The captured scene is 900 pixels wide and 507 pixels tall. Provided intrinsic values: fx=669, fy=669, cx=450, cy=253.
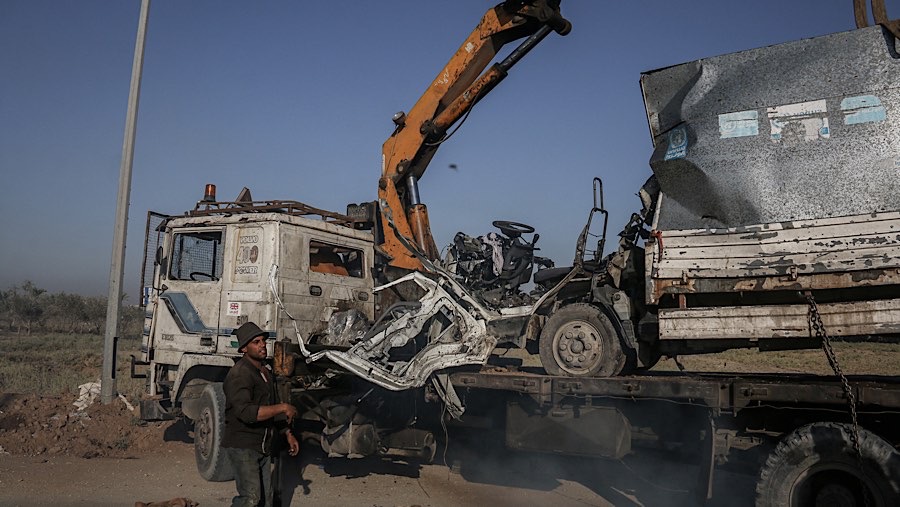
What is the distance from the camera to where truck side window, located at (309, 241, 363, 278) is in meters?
7.66

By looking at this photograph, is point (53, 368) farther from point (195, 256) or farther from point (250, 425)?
point (250, 425)

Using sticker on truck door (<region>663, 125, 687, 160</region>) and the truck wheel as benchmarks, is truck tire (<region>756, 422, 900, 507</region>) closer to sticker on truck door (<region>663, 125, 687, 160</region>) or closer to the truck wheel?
the truck wheel

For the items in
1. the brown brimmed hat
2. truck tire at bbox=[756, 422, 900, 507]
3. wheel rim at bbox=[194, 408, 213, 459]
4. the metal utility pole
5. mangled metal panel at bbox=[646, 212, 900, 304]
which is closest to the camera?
truck tire at bbox=[756, 422, 900, 507]

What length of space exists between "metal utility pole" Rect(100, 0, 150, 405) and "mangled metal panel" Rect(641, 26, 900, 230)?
8.07 m

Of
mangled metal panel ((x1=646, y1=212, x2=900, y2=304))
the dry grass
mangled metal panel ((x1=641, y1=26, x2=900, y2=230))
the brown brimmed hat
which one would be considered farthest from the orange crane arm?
the dry grass

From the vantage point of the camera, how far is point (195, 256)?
25.9 ft

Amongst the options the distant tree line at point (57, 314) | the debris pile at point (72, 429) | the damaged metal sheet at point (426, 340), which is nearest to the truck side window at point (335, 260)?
the damaged metal sheet at point (426, 340)

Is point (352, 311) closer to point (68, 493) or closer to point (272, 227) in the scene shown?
point (272, 227)

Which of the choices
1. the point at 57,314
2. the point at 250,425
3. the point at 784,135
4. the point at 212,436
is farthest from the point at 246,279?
the point at 57,314

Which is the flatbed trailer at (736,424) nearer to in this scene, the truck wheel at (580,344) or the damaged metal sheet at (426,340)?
the damaged metal sheet at (426,340)

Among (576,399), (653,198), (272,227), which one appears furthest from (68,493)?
(653,198)

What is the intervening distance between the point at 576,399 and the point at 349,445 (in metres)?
2.33

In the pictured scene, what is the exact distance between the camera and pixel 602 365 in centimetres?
586

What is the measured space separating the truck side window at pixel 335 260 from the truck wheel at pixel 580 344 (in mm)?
2849
